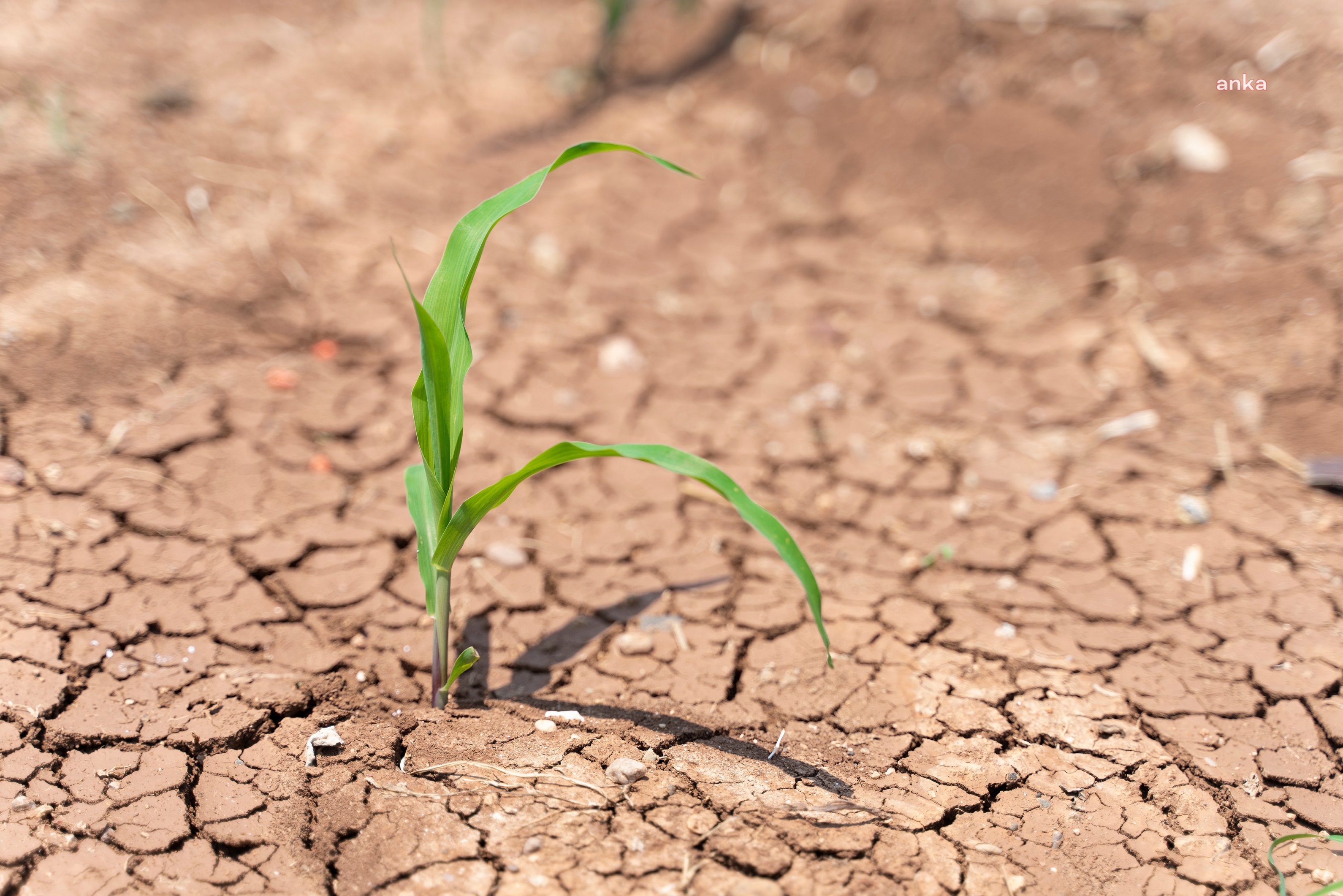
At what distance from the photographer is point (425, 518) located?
1.70m

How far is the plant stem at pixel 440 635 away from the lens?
167cm

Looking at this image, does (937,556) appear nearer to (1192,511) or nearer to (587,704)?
(1192,511)

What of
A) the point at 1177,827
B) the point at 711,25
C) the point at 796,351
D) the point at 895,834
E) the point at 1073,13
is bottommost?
the point at 1177,827

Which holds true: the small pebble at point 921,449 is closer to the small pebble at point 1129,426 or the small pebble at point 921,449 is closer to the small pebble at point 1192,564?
the small pebble at point 1129,426

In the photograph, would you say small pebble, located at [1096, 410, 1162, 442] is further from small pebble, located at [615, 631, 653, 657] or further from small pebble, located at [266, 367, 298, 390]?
small pebble, located at [266, 367, 298, 390]

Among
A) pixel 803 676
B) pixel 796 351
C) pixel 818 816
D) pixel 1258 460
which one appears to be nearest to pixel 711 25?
pixel 796 351

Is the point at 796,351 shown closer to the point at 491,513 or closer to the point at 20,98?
the point at 491,513

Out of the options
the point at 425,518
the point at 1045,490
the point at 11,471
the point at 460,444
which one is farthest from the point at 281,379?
the point at 1045,490

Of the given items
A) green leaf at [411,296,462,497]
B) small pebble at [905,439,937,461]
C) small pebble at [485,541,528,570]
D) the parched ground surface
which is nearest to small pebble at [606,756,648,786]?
the parched ground surface

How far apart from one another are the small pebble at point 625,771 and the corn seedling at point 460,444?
0.33 m

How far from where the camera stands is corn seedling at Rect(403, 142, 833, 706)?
57.0 inches

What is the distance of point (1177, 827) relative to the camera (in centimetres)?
157

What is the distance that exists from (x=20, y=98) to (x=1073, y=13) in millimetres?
3814

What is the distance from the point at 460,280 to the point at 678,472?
1.62 ft
